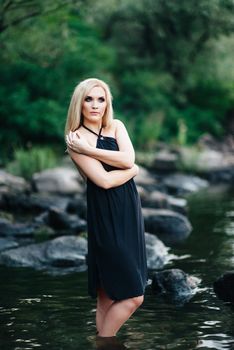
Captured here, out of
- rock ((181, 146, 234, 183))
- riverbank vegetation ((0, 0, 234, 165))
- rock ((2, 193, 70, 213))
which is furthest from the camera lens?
rock ((181, 146, 234, 183))

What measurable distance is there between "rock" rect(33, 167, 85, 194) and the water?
8.28 meters

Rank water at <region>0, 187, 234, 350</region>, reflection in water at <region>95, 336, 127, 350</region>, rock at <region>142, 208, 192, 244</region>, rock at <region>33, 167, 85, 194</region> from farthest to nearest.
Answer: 1. rock at <region>33, 167, 85, 194</region>
2. rock at <region>142, 208, 192, 244</region>
3. water at <region>0, 187, 234, 350</region>
4. reflection in water at <region>95, 336, 127, 350</region>

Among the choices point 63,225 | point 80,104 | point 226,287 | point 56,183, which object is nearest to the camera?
point 80,104

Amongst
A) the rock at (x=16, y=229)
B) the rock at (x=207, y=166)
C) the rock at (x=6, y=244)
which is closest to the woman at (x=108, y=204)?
the rock at (x=6, y=244)

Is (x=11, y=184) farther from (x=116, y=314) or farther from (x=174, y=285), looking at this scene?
(x=116, y=314)

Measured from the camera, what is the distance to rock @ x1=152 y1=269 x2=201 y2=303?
8281 millimetres

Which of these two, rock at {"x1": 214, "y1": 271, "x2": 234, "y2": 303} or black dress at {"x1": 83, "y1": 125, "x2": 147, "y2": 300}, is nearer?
black dress at {"x1": 83, "y1": 125, "x2": 147, "y2": 300}

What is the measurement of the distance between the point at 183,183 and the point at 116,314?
16375 mm

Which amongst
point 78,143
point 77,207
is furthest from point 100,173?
point 77,207

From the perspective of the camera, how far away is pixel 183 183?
2198cm

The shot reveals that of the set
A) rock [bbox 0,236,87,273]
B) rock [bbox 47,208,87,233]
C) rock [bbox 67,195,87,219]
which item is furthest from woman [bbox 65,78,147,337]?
rock [bbox 67,195,87,219]

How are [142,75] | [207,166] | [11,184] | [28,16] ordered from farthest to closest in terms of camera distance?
[142,75] < [207,166] < [11,184] < [28,16]

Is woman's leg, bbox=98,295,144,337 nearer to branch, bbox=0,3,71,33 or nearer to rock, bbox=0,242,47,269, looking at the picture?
rock, bbox=0,242,47,269

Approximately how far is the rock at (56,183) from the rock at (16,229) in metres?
5.12
